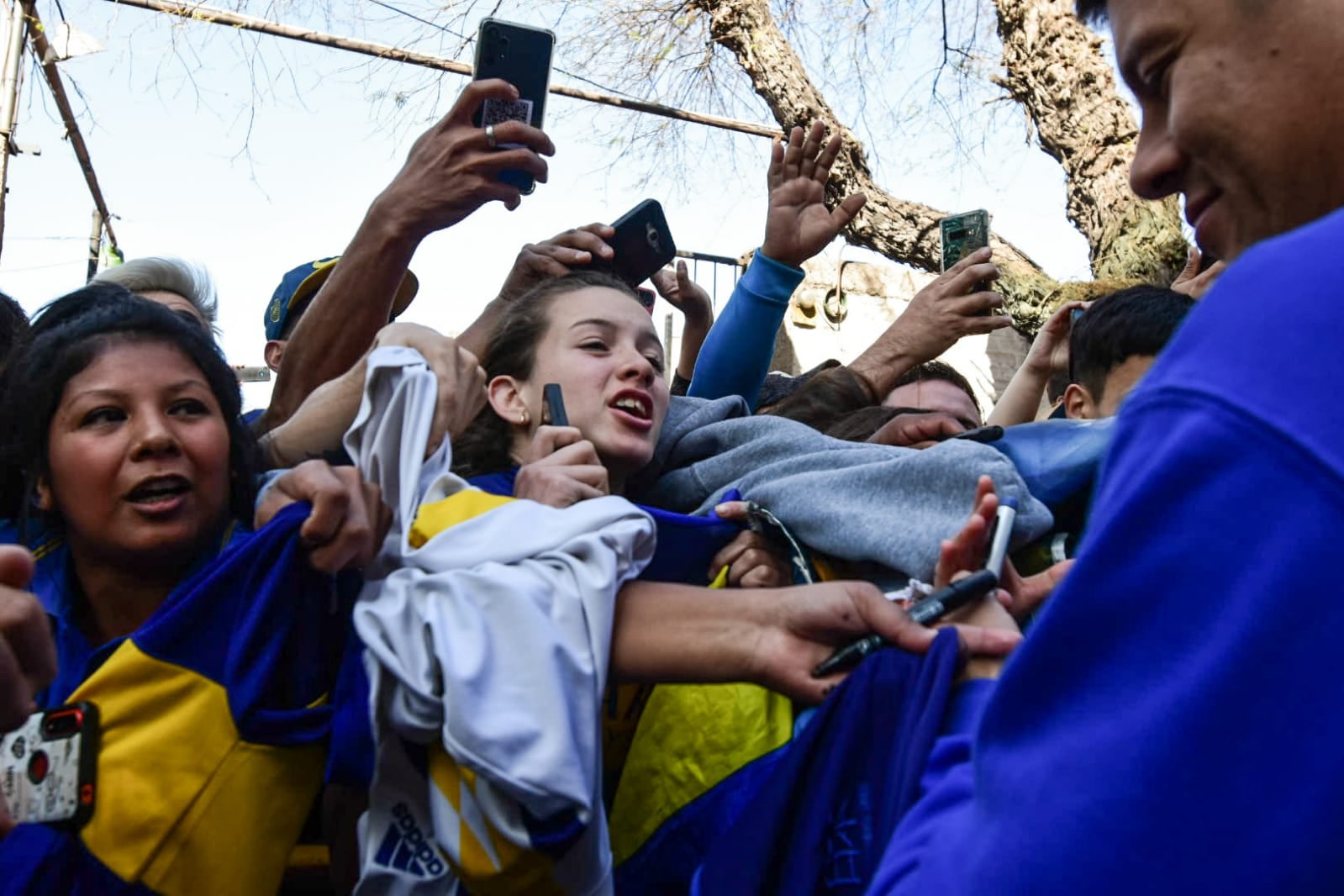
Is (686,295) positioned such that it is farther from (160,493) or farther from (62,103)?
(62,103)

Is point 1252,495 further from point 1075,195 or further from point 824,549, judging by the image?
point 1075,195

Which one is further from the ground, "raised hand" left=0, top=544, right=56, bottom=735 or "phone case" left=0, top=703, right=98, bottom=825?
"raised hand" left=0, top=544, right=56, bottom=735

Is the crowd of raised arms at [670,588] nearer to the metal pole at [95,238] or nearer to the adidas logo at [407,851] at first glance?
the adidas logo at [407,851]


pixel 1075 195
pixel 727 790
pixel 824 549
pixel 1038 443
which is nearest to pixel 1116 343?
pixel 1038 443

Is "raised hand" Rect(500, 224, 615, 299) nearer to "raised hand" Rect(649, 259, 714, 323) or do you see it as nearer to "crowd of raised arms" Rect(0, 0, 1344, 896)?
"crowd of raised arms" Rect(0, 0, 1344, 896)

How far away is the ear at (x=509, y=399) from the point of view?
237 centimetres

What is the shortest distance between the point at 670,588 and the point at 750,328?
1345mm

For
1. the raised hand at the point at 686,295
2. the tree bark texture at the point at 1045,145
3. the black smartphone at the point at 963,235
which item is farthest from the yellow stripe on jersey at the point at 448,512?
the tree bark texture at the point at 1045,145

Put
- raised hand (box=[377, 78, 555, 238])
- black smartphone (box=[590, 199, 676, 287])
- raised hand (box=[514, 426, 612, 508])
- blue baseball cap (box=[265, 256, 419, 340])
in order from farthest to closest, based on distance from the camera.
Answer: blue baseball cap (box=[265, 256, 419, 340])
black smartphone (box=[590, 199, 676, 287])
raised hand (box=[377, 78, 555, 238])
raised hand (box=[514, 426, 612, 508])

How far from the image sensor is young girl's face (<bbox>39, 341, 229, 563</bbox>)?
184cm

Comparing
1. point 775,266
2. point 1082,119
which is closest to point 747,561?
point 775,266

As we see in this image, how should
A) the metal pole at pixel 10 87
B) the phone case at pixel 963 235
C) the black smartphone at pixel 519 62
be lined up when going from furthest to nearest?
the metal pole at pixel 10 87
the phone case at pixel 963 235
the black smartphone at pixel 519 62

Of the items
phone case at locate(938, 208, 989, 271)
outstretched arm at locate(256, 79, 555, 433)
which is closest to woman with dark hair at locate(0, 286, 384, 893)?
outstretched arm at locate(256, 79, 555, 433)

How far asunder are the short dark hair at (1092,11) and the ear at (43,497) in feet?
5.66
